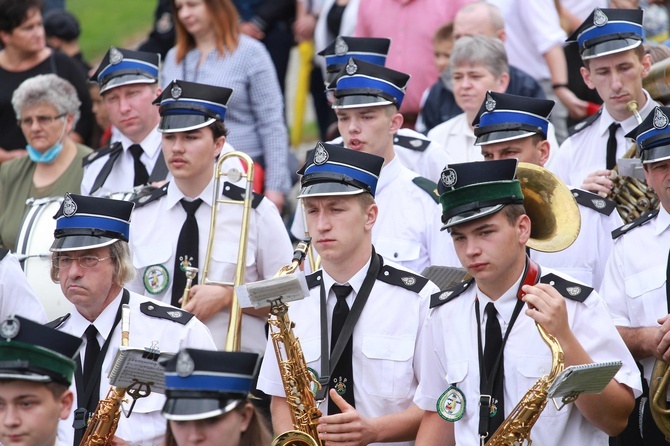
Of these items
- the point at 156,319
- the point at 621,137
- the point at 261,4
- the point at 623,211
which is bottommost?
the point at 156,319

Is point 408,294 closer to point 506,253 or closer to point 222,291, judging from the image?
point 506,253

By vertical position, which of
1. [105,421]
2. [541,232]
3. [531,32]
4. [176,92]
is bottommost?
[105,421]

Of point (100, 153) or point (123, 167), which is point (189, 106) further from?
point (100, 153)

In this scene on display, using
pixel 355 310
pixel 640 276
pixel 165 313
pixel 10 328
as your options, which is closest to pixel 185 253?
pixel 165 313

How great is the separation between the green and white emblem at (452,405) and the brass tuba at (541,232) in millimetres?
257

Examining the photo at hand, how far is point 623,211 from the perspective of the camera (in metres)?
8.62

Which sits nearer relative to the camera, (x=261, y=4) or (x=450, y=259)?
(x=450, y=259)

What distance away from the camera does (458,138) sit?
10.3 metres

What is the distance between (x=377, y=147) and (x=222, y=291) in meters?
1.59

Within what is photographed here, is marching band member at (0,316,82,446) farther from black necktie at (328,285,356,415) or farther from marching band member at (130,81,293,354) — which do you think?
marching band member at (130,81,293,354)

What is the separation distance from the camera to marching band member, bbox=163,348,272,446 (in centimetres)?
569

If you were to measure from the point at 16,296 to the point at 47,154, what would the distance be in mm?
2835

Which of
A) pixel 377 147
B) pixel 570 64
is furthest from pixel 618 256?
pixel 570 64

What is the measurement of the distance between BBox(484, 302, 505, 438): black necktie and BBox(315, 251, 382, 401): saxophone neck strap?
2.86 ft
